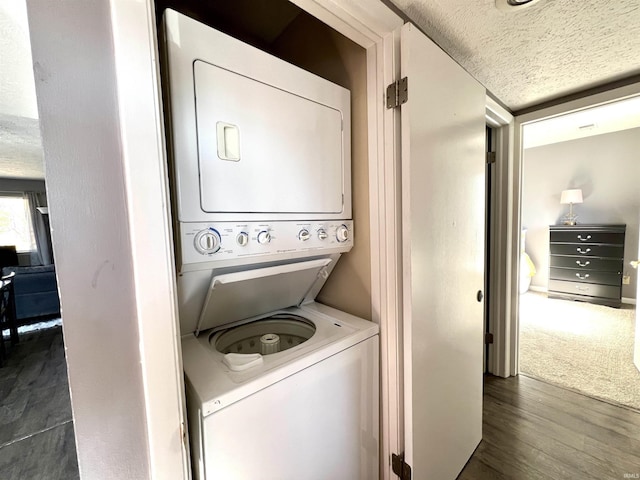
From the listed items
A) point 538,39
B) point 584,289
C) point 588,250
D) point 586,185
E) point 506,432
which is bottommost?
point 506,432

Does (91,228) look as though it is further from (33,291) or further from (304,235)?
(33,291)

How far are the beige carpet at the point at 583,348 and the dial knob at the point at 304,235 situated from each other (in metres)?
2.63

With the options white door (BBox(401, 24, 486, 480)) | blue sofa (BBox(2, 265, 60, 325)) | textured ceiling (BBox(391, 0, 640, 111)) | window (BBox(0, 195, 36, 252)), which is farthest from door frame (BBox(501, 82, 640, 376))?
blue sofa (BBox(2, 265, 60, 325))

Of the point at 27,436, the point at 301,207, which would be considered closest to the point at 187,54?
the point at 301,207

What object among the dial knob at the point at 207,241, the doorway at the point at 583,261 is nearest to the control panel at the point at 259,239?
the dial knob at the point at 207,241

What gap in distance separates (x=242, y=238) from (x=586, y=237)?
16.9 ft

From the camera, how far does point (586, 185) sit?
4.16 metres

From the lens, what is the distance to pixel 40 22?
1.49 ft

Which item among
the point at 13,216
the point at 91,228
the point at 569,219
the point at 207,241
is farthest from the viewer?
the point at 569,219

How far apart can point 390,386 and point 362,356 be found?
0.22 meters

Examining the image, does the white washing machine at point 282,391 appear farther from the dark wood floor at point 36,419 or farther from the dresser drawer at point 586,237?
the dresser drawer at point 586,237

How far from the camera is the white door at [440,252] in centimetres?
107

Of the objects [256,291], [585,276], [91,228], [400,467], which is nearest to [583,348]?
[585,276]

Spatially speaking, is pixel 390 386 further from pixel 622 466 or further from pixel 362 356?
pixel 622 466
